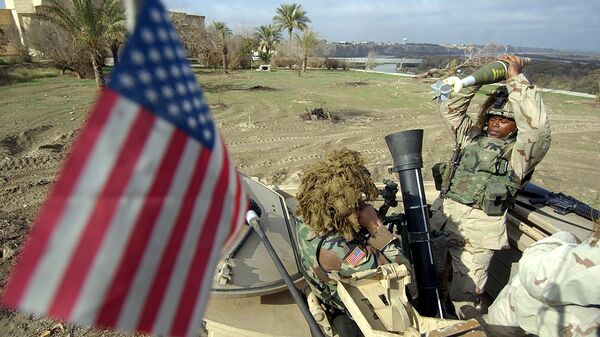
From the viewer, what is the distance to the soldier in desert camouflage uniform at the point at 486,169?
299 cm

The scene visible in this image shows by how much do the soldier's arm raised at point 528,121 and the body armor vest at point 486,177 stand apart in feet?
0.50

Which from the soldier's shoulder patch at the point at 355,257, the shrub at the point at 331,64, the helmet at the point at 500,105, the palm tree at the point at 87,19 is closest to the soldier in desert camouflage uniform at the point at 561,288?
the soldier's shoulder patch at the point at 355,257

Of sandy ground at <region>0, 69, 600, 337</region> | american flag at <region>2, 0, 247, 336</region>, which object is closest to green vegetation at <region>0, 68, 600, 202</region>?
sandy ground at <region>0, 69, 600, 337</region>

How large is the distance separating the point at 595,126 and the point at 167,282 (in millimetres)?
15802

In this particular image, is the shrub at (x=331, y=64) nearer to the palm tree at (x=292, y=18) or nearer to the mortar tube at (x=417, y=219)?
the palm tree at (x=292, y=18)

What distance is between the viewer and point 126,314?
104 cm

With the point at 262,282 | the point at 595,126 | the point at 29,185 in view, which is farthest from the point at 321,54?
the point at 262,282

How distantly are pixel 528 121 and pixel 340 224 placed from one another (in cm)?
169

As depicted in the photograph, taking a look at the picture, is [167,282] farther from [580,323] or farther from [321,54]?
[321,54]

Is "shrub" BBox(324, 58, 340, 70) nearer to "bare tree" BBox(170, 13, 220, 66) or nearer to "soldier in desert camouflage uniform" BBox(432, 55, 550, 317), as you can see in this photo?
"bare tree" BBox(170, 13, 220, 66)

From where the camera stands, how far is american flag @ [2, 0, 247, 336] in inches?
36.9

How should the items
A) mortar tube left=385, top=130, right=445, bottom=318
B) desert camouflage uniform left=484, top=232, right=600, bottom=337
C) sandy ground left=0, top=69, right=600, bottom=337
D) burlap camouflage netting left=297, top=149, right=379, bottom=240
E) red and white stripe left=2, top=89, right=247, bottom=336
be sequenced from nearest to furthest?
red and white stripe left=2, top=89, right=247, bottom=336
desert camouflage uniform left=484, top=232, right=600, bottom=337
burlap camouflage netting left=297, top=149, right=379, bottom=240
mortar tube left=385, top=130, right=445, bottom=318
sandy ground left=0, top=69, right=600, bottom=337

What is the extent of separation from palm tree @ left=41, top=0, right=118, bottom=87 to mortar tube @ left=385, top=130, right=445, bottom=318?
12.9 meters

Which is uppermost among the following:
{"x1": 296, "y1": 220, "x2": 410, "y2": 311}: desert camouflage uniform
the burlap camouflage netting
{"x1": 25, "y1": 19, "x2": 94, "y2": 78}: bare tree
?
{"x1": 25, "y1": 19, "x2": 94, "y2": 78}: bare tree
